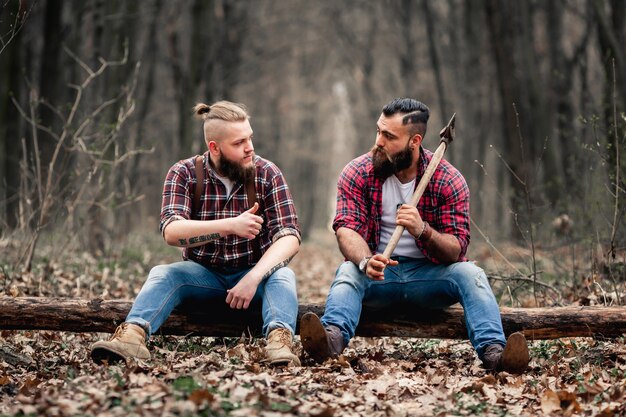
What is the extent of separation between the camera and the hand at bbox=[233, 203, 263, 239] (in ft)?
15.1

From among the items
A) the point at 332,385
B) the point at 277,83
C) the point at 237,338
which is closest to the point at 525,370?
the point at 332,385

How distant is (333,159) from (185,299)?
40949mm

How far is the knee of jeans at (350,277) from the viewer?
15.8ft

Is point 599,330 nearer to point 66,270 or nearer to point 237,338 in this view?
point 237,338

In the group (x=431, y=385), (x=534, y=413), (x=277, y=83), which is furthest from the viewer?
(x=277, y=83)

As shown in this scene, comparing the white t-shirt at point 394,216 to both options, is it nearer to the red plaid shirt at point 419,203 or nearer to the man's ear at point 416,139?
the red plaid shirt at point 419,203

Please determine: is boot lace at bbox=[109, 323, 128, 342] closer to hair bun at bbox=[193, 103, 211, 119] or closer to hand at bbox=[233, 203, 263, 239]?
hand at bbox=[233, 203, 263, 239]

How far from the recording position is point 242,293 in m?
4.65

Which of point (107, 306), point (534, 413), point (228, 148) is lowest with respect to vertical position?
point (534, 413)

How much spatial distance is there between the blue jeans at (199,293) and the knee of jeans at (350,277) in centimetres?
31

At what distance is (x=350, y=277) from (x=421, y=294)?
49 cm

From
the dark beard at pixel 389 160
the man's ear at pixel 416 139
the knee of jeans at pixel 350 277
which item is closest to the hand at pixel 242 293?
the knee of jeans at pixel 350 277

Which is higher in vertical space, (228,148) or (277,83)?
(277,83)

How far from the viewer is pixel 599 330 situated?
4852mm
